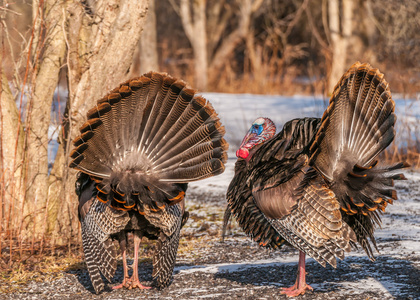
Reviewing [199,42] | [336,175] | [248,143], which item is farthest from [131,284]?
[199,42]

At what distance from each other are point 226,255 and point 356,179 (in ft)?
6.33

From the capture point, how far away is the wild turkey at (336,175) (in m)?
4.23

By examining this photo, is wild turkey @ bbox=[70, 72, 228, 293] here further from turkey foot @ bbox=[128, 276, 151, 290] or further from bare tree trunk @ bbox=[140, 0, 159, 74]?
bare tree trunk @ bbox=[140, 0, 159, 74]

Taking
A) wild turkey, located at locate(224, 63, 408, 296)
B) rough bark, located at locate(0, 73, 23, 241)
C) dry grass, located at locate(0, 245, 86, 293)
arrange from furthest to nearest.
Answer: rough bark, located at locate(0, 73, 23, 241) < dry grass, located at locate(0, 245, 86, 293) < wild turkey, located at locate(224, 63, 408, 296)

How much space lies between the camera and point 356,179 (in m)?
4.33

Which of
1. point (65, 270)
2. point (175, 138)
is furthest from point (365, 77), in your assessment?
point (65, 270)

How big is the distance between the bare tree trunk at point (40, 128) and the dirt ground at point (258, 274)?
1146mm

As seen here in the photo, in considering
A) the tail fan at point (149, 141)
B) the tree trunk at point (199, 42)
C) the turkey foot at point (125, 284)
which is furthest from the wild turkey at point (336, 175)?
the tree trunk at point (199, 42)

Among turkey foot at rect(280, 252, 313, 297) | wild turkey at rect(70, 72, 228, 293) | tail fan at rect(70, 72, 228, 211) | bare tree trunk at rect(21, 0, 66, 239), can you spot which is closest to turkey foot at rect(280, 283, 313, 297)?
turkey foot at rect(280, 252, 313, 297)

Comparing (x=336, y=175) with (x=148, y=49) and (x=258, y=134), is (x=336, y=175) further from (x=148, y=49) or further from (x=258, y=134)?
(x=148, y=49)

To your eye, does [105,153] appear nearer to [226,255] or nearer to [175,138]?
[175,138]

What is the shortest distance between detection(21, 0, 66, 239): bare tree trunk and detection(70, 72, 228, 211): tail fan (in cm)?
179

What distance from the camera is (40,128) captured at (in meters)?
6.27

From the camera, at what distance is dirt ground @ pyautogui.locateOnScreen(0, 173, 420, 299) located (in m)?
4.55
